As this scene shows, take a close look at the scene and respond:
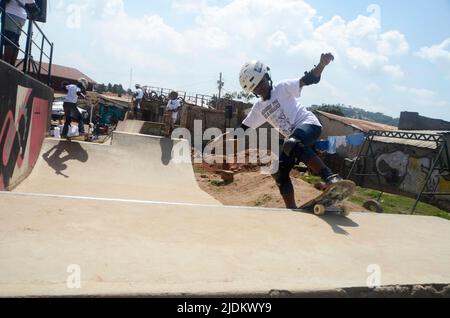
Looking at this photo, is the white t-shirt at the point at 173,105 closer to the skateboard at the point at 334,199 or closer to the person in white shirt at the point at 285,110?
the person in white shirt at the point at 285,110

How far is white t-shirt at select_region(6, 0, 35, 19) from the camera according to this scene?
6074mm

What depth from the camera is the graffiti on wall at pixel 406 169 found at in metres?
17.3

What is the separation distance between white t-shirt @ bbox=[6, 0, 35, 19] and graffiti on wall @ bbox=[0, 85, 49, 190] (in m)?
1.27

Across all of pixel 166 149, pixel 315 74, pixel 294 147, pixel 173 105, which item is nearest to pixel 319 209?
pixel 294 147

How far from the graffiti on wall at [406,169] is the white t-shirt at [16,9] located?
50.4ft

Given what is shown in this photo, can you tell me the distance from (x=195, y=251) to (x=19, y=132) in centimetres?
461

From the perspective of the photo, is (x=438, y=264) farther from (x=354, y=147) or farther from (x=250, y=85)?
(x=354, y=147)

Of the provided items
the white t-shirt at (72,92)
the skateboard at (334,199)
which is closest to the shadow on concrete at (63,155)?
the white t-shirt at (72,92)

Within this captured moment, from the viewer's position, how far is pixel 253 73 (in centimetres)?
459

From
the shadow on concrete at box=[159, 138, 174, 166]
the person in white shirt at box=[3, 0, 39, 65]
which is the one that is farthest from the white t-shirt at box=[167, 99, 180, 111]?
the person in white shirt at box=[3, 0, 39, 65]

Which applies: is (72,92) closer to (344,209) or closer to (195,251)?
(344,209)

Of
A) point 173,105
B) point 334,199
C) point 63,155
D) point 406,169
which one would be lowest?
point 334,199

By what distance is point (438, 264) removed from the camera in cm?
288

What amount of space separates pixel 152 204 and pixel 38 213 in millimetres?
1012
